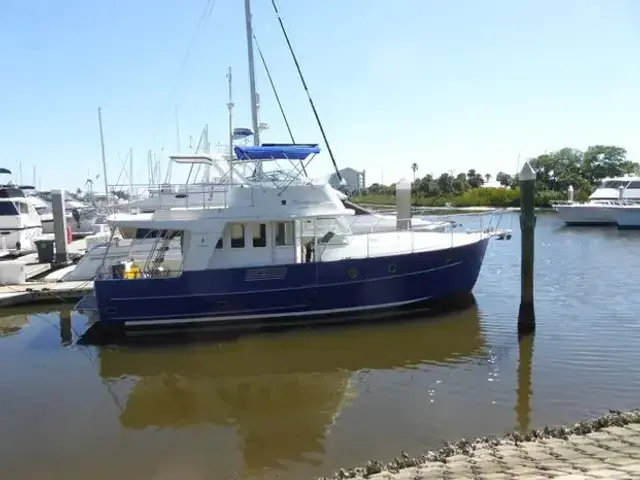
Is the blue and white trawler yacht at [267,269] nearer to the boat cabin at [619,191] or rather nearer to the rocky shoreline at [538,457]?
the rocky shoreline at [538,457]

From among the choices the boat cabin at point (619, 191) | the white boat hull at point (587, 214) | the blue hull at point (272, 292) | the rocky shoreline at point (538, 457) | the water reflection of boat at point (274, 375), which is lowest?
the water reflection of boat at point (274, 375)

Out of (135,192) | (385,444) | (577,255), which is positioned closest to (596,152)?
(577,255)

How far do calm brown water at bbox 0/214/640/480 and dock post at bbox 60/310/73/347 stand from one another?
83 millimetres

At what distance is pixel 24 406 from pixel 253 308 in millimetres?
5200

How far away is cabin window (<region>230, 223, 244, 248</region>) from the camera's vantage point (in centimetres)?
1305

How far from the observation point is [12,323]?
14.4m

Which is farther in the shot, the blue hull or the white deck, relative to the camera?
the white deck

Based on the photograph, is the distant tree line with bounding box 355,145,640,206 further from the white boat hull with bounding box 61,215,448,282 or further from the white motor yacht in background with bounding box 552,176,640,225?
the white boat hull with bounding box 61,215,448,282

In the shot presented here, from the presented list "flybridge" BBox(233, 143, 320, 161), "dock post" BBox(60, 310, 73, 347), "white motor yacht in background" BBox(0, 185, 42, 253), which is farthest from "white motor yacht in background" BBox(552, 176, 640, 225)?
"dock post" BBox(60, 310, 73, 347)

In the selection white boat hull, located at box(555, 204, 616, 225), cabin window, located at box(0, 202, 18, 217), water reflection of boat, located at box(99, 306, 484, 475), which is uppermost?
cabin window, located at box(0, 202, 18, 217)

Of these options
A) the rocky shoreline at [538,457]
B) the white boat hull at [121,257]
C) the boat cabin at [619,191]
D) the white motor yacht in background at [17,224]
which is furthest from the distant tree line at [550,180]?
the rocky shoreline at [538,457]

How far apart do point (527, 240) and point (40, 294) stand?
43.6 ft

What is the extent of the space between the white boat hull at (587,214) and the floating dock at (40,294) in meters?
37.2

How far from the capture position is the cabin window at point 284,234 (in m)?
13.2
